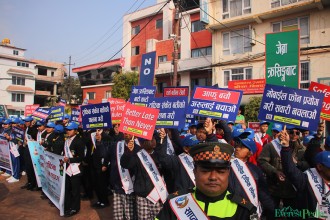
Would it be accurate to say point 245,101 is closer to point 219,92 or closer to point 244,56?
point 244,56

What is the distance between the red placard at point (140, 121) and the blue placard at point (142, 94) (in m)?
2.21

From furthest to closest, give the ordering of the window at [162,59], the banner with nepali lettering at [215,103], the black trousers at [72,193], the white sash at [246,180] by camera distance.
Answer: the window at [162,59] < the black trousers at [72,193] < the banner with nepali lettering at [215,103] < the white sash at [246,180]

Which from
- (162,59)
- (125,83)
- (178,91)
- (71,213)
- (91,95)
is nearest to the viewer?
(71,213)

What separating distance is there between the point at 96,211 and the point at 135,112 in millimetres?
3086

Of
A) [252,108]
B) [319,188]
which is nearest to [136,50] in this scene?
[252,108]

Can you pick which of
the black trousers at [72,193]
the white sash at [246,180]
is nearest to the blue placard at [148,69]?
the black trousers at [72,193]

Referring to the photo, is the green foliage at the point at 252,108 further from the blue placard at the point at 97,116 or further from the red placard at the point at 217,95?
the blue placard at the point at 97,116

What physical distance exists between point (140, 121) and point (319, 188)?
2543mm

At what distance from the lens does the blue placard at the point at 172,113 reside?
16.5ft

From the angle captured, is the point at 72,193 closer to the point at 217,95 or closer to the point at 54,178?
the point at 54,178

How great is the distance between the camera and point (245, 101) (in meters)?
20.2

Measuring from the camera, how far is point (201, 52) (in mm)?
25516

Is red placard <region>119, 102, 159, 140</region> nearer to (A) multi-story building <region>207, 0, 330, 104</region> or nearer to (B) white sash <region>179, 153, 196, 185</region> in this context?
(B) white sash <region>179, 153, 196, 185</region>

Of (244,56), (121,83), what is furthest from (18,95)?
(244,56)
